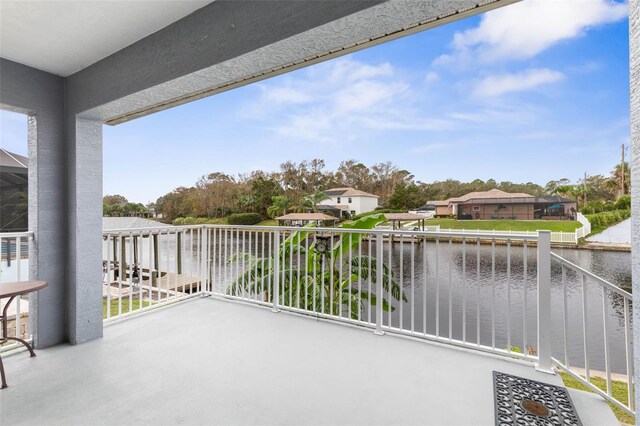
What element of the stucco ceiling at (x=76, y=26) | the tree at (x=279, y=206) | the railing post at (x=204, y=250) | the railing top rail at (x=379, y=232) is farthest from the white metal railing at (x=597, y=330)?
the tree at (x=279, y=206)

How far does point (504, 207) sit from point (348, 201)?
Result: 14.2 ft

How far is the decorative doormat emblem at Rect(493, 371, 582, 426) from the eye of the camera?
1889 millimetres

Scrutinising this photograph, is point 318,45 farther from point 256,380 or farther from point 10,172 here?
point 10,172

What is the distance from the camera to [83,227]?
299 centimetres

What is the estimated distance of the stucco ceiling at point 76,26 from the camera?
2021 millimetres

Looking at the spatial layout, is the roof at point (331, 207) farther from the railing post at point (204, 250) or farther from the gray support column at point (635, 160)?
the gray support column at point (635, 160)

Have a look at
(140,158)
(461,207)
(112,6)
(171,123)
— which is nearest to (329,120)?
(171,123)

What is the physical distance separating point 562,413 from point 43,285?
3.93 meters

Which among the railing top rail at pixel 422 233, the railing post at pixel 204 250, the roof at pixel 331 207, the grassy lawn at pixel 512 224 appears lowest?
the railing post at pixel 204 250

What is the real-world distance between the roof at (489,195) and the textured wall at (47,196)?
8.16 meters

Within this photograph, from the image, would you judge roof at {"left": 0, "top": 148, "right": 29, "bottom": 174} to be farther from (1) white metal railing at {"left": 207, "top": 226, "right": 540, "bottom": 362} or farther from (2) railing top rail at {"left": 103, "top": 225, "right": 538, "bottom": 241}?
(1) white metal railing at {"left": 207, "top": 226, "right": 540, "bottom": 362}

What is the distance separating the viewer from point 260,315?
3.83 m

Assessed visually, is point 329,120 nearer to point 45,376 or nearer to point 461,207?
point 461,207

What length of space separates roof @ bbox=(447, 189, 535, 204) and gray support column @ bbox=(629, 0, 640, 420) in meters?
7.89
